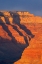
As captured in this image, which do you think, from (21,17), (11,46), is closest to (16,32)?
(11,46)

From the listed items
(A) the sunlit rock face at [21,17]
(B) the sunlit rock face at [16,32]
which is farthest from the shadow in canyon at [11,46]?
(A) the sunlit rock face at [21,17]

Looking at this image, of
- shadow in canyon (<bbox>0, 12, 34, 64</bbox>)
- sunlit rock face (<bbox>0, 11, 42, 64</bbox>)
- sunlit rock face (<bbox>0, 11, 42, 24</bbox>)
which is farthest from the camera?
sunlit rock face (<bbox>0, 11, 42, 24</bbox>)

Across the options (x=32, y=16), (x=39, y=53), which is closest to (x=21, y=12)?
(x=32, y=16)

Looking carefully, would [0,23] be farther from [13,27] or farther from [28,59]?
[28,59]

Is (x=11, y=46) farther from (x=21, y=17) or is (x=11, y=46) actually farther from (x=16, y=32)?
(x=21, y=17)

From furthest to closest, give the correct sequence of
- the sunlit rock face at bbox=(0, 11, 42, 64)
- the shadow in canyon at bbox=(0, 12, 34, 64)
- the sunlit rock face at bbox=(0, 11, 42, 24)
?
the sunlit rock face at bbox=(0, 11, 42, 24) < the sunlit rock face at bbox=(0, 11, 42, 64) < the shadow in canyon at bbox=(0, 12, 34, 64)

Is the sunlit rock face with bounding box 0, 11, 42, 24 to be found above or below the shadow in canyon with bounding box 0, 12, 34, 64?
below

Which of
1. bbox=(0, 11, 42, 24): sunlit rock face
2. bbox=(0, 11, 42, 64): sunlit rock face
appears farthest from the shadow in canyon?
bbox=(0, 11, 42, 24): sunlit rock face

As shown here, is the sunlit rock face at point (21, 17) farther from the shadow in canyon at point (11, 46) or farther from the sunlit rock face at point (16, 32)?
the shadow in canyon at point (11, 46)

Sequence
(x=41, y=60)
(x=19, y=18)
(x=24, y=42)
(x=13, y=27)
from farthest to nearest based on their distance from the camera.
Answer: (x=19, y=18), (x=13, y=27), (x=24, y=42), (x=41, y=60)

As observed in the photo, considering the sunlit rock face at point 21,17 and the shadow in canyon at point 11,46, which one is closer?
the shadow in canyon at point 11,46

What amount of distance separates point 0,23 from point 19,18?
543 inches

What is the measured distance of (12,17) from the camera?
158 meters

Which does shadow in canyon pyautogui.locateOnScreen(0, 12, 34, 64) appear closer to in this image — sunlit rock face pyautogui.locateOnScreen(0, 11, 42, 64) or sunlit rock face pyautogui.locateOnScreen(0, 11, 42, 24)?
sunlit rock face pyautogui.locateOnScreen(0, 11, 42, 64)
